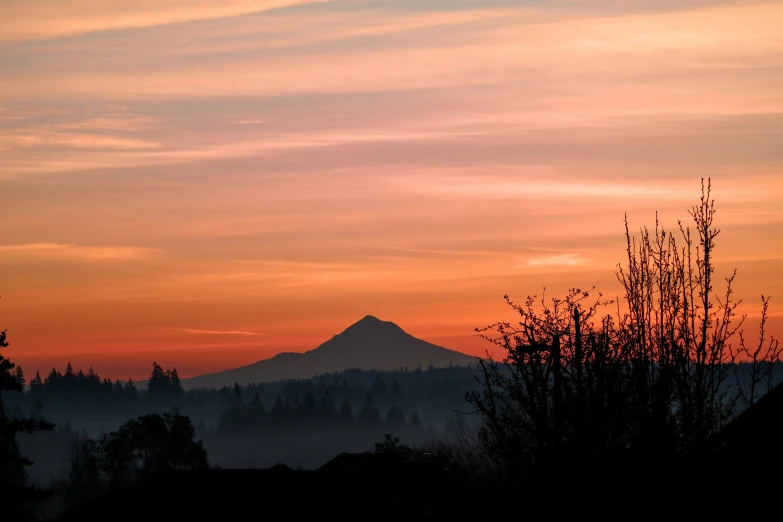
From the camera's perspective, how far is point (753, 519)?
2423 cm

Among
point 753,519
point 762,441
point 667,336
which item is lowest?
point 753,519

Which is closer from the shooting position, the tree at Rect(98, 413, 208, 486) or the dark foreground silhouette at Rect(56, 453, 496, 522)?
the dark foreground silhouette at Rect(56, 453, 496, 522)

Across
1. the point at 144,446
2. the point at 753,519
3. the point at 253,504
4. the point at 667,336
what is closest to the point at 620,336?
the point at 667,336

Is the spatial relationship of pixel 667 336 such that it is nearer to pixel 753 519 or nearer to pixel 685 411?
pixel 685 411

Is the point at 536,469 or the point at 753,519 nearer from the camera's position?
the point at 753,519

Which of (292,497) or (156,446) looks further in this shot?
(156,446)

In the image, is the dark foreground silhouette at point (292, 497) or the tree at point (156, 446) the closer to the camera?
the dark foreground silhouette at point (292, 497)

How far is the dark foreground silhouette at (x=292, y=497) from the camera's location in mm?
23613

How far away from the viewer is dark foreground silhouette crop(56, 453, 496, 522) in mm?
23613

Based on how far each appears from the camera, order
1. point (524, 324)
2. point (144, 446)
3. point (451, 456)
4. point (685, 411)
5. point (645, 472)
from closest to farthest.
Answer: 1. point (645, 472)
2. point (685, 411)
3. point (524, 324)
4. point (451, 456)
5. point (144, 446)

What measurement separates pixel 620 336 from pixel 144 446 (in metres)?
77.1

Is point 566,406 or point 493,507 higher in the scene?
point 566,406

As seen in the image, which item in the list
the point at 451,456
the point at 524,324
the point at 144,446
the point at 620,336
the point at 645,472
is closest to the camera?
the point at 645,472

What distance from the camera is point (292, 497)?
24.6 m
